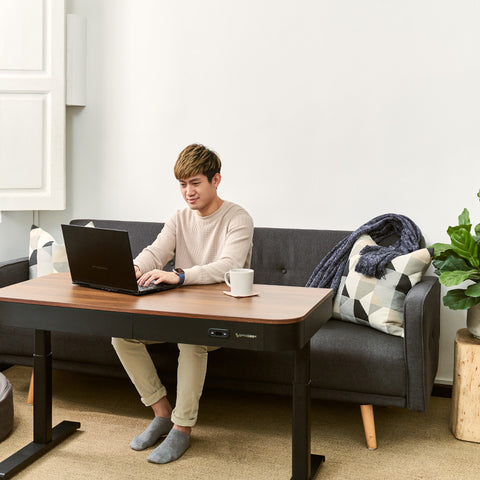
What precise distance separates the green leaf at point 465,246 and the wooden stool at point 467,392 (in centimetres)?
33

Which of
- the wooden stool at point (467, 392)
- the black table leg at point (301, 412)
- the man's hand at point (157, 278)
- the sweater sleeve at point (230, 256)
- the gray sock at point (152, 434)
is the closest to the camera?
the black table leg at point (301, 412)

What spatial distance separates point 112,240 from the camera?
198cm

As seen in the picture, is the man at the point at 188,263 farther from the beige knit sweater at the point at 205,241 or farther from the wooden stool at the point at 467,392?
the wooden stool at the point at 467,392

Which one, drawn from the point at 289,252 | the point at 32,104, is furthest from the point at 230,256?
the point at 32,104

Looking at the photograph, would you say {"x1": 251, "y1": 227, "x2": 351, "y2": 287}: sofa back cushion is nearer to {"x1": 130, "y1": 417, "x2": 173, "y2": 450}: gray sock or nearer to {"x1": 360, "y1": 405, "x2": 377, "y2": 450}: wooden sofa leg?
{"x1": 360, "y1": 405, "x2": 377, "y2": 450}: wooden sofa leg

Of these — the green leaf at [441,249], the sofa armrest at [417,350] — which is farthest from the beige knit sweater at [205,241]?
the green leaf at [441,249]

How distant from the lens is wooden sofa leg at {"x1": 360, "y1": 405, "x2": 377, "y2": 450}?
2.37 m

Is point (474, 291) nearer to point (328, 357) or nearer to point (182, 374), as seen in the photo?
point (328, 357)

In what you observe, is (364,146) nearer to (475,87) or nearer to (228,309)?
(475,87)

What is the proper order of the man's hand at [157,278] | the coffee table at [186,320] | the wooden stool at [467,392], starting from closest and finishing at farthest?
the coffee table at [186,320] < the man's hand at [157,278] < the wooden stool at [467,392]

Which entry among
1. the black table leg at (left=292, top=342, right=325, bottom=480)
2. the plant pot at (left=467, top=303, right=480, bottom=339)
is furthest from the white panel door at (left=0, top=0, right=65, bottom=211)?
the plant pot at (left=467, top=303, right=480, bottom=339)

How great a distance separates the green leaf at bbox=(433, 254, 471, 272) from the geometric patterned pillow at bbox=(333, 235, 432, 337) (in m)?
0.09

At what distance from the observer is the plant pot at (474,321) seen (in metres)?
2.50

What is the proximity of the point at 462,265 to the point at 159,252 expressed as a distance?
118 centimetres
